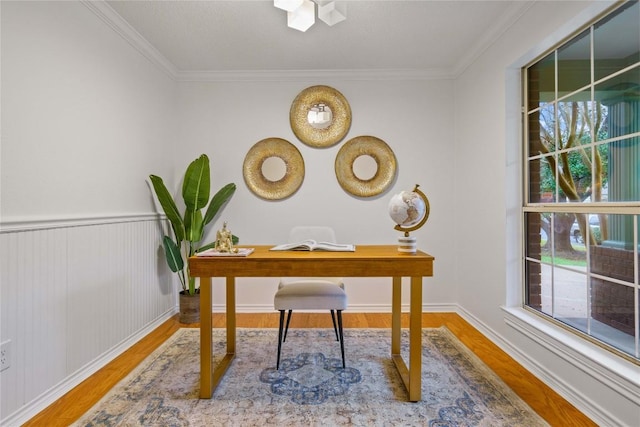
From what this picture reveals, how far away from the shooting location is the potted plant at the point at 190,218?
295cm

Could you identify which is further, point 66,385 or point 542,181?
point 542,181

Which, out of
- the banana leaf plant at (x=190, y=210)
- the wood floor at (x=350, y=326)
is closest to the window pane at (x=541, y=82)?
the wood floor at (x=350, y=326)

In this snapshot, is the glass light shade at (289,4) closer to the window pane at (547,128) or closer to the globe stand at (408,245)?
the globe stand at (408,245)

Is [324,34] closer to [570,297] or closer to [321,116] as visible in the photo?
[321,116]

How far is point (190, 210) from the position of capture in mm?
3027

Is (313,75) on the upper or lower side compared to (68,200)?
→ upper

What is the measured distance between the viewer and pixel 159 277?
3053 mm

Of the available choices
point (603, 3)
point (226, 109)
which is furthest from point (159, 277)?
point (603, 3)

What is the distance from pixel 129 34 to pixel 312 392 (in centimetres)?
294

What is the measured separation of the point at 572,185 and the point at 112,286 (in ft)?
10.4

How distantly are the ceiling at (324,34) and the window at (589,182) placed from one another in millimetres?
630

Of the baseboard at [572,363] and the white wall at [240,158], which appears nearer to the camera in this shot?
the baseboard at [572,363]

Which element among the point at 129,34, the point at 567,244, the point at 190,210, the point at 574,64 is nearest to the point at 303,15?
the point at 129,34

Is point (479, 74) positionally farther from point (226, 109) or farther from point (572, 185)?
point (226, 109)
